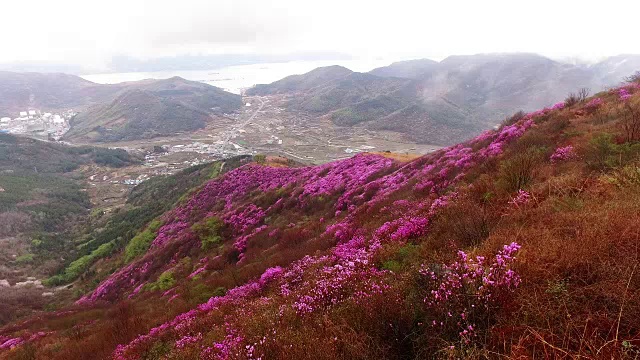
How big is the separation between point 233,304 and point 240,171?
134 ft

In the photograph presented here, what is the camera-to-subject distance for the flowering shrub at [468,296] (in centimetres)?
379

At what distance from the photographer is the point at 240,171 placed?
49.1 m

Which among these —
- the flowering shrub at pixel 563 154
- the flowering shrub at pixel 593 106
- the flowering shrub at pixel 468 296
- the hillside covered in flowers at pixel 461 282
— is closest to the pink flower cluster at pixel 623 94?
the hillside covered in flowers at pixel 461 282

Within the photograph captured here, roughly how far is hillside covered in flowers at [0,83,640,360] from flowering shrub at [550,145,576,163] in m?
0.07

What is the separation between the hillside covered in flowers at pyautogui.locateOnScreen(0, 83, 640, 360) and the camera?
3605mm

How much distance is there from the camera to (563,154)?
10.6 metres

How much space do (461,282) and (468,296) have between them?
20 centimetres

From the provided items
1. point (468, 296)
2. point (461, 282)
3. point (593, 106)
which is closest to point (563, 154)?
point (593, 106)

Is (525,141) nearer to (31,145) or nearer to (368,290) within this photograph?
(368,290)

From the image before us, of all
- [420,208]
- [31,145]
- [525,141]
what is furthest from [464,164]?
[31,145]

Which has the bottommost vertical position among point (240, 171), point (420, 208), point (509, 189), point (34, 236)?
point (34, 236)

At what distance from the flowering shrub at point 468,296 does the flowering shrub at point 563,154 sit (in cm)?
815

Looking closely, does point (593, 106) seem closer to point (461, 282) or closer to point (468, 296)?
Answer: point (461, 282)

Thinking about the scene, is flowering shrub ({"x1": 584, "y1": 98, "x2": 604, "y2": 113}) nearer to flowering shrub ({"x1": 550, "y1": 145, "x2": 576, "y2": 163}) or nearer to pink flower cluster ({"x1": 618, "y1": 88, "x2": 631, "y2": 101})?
pink flower cluster ({"x1": 618, "y1": 88, "x2": 631, "y2": 101})
